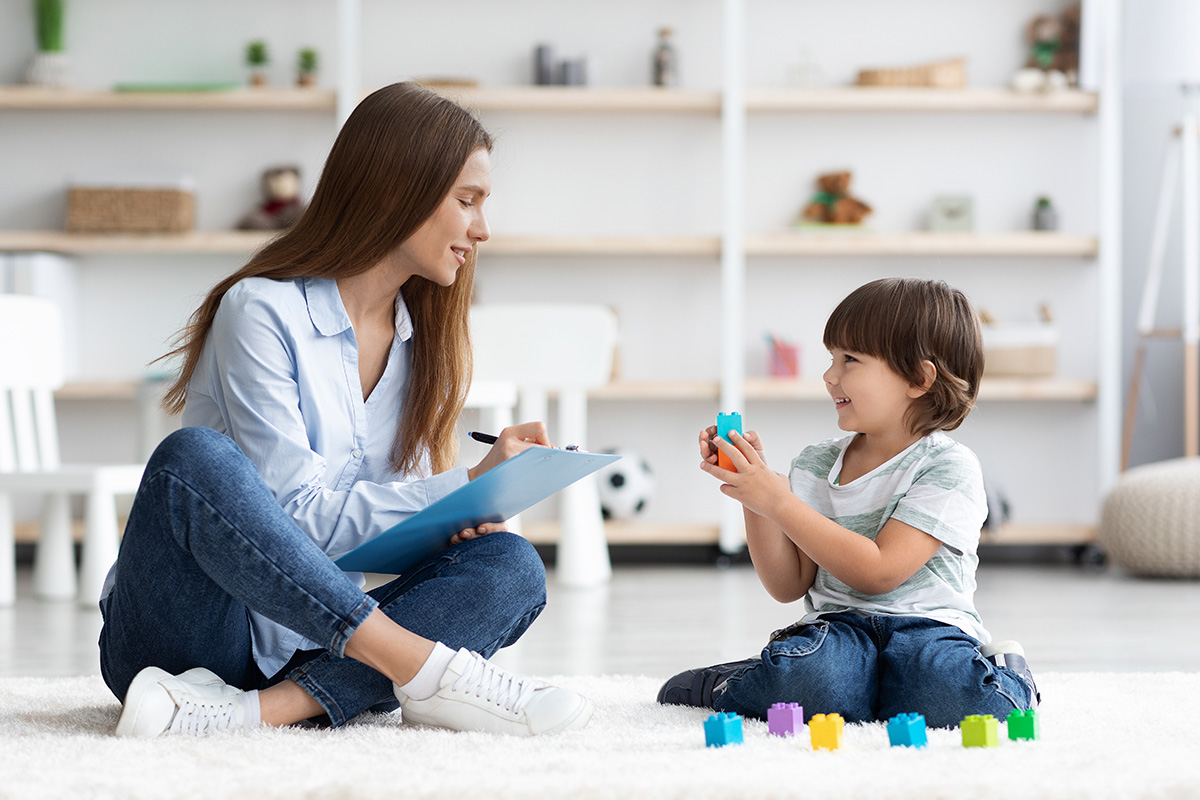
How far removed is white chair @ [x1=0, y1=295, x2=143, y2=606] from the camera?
2.40 m

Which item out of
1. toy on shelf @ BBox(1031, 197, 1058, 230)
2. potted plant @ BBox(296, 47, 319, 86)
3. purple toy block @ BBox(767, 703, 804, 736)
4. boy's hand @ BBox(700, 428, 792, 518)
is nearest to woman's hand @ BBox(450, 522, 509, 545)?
boy's hand @ BBox(700, 428, 792, 518)

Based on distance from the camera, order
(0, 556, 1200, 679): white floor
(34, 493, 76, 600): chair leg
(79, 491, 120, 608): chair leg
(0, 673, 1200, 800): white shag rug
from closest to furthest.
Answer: (0, 673, 1200, 800): white shag rug, (0, 556, 1200, 679): white floor, (79, 491, 120, 608): chair leg, (34, 493, 76, 600): chair leg

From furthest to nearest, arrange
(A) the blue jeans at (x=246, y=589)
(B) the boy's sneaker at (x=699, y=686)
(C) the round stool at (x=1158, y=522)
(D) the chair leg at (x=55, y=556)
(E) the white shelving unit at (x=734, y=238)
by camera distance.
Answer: (E) the white shelving unit at (x=734, y=238) < (C) the round stool at (x=1158, y=522) < (D) the chair leg at (x=55, y=556) < (B) the boy's sneaker at (x=699, y=686) < (A) the blue jeans at (x=246, y=589)

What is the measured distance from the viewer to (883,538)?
1.21 m

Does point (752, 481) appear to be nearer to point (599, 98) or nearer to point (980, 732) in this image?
point (980, 732)

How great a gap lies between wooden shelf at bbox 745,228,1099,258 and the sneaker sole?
2.45 m

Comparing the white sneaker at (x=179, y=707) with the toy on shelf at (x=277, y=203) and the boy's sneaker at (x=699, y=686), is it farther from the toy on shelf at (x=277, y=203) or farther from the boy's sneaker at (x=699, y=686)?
the toy on shelf at (x=277, y=203)

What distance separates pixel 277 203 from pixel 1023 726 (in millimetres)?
2808

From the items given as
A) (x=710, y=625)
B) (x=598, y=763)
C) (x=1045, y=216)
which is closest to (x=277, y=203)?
(x=710, y=625)

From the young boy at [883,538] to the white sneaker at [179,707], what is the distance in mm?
516

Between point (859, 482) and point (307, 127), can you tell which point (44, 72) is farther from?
point (859, 482)

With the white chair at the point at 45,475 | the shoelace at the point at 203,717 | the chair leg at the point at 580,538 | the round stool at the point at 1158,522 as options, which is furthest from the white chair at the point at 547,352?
the shoelace at the point at 203,717

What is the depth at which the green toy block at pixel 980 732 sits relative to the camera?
1.07 m

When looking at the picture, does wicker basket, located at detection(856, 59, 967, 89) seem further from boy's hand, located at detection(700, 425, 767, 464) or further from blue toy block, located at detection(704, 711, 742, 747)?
blue toy block, located at detection(704, 711, 742, 747)
